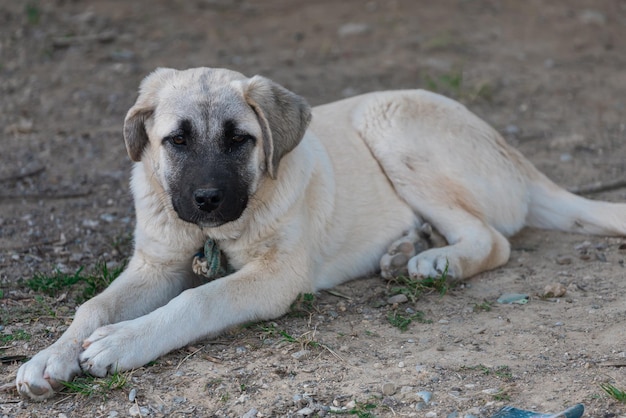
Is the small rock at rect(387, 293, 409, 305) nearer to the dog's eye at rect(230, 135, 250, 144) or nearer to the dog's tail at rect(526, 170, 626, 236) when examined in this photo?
the dog's eye at rect(230, 135, 250, 144)

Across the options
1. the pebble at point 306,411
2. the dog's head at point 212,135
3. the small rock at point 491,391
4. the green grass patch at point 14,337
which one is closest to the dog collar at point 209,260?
the dog's head at point 212,135

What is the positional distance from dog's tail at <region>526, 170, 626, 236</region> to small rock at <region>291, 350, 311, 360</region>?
7.53 ft

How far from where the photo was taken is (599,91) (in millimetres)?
8344

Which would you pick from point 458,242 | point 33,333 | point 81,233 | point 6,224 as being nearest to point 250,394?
point 33,333

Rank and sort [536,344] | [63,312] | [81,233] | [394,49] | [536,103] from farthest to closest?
[394,49] < [536,103] < [81,233] < [63,312] < [536,344]

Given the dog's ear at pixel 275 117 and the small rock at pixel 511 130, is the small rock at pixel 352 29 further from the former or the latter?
the dog's ear at pixel 275 117

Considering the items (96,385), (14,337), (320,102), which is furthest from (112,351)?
(320,102)

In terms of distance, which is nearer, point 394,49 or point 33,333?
point 33,333

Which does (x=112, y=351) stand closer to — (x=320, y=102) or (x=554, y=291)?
(x=554, y=291)

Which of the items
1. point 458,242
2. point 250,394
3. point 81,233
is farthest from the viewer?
point 81,233

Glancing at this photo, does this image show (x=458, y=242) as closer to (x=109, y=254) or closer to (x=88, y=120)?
(x=109, y=254)

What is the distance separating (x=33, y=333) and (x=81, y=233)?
1399 millimetres

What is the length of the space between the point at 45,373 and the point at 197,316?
2.35ft

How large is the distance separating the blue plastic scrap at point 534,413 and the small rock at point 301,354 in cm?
95
